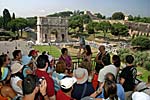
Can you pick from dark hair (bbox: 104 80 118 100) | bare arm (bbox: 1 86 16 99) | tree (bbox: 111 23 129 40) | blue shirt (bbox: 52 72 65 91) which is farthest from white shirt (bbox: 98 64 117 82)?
tree (bbox: 111 23 129 40)

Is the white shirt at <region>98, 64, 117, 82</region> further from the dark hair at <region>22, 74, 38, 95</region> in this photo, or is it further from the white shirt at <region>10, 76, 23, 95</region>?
the dark hair at <region>22, 74, 38, 95</region>

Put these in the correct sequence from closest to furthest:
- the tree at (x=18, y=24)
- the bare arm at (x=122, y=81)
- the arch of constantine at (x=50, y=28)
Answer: the bare arm at (x=122, y=81) → the arch of constantine at (x=50, y=28) → the tree at (x=18, y=24)

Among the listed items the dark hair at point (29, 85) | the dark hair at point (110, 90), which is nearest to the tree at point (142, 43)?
the dark hair at point (110, 90)

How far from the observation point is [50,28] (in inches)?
2251

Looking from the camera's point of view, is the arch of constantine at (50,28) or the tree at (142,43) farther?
the arch of constantine at (50,28)

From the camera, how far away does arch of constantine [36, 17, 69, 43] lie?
186 feet

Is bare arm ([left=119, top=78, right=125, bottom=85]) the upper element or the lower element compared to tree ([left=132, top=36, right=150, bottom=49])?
upper

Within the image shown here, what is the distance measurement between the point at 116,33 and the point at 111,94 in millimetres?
58952

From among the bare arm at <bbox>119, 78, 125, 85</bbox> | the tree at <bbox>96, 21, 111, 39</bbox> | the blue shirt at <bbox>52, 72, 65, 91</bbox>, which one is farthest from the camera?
the tree at <bbox>96, 21, 111, 39</bbox>

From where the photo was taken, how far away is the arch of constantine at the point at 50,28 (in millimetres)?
56562

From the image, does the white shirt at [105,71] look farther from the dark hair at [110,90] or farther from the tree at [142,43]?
the tree at [142,43]

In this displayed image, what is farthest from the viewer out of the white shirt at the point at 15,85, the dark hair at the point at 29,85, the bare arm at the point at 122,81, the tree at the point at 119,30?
the tree at the point at 119,30

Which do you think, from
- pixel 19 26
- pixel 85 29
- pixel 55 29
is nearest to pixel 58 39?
pixel 55 29

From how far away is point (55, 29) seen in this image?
57.8 m
